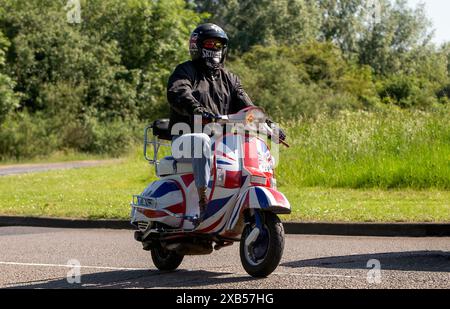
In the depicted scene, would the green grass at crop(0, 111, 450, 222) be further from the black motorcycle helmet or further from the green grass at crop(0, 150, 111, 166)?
A: the green grass at crop(0, 150, 111, 166)

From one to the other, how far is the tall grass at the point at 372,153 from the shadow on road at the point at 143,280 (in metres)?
10.8

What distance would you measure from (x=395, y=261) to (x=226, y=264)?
1.58m

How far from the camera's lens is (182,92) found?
8.20 metres

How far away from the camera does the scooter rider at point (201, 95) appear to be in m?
8.05

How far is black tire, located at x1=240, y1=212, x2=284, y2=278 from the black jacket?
1120mm

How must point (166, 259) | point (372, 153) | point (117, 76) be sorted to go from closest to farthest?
point (166, 259)
point (372, 153)
point (117, 76)

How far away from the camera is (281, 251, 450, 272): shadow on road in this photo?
8.64m

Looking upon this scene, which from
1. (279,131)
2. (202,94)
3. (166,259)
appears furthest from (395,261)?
(202,94)

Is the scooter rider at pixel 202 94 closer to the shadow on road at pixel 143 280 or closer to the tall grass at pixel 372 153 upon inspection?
the shadow on road at pixel 143 280

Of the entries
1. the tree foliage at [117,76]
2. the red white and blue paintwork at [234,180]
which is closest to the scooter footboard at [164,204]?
the red white and blue paintwork at [234,180]

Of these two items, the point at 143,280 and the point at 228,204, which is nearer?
the point at 228,204

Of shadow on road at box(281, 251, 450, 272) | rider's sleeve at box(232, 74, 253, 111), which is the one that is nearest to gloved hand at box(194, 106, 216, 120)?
rider's sleeve at box(232, 74, 253, 111)

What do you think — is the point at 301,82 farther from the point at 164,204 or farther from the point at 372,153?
the point at 164,204
